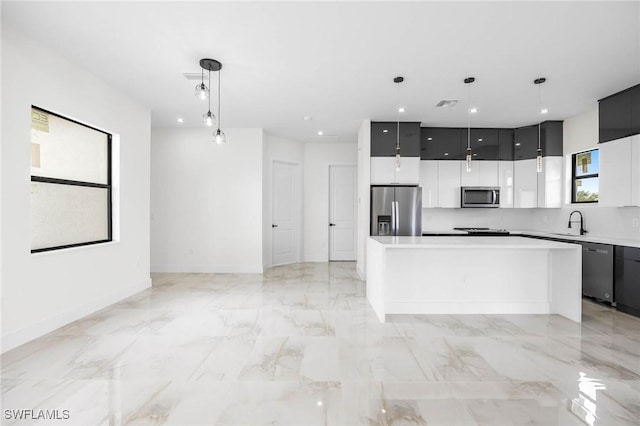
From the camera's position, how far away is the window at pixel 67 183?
3.10m

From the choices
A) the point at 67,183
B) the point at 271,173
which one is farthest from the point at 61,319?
the point at 271,173

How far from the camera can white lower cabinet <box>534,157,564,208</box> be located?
5.38 meters

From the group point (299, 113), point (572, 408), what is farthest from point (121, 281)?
point (572, 408)

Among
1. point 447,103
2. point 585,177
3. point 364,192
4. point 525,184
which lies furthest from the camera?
point 525,184

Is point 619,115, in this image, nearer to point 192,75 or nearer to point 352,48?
point 352,48

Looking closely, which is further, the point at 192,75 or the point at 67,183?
the point at 192,75

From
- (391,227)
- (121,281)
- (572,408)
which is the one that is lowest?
(572,408)

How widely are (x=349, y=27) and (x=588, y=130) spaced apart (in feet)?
14.8

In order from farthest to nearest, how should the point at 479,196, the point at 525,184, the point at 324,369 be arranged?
the point at 479,196
the point at 525,184
the point at 324,369

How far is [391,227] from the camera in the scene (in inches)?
209

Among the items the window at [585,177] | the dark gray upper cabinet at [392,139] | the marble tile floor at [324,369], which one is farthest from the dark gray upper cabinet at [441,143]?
the marble tile floor at [324,369]

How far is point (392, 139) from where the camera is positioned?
5426mm

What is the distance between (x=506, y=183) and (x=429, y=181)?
1.39 metres

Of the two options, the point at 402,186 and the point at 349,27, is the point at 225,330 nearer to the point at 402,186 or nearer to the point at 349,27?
the point at 349,27
